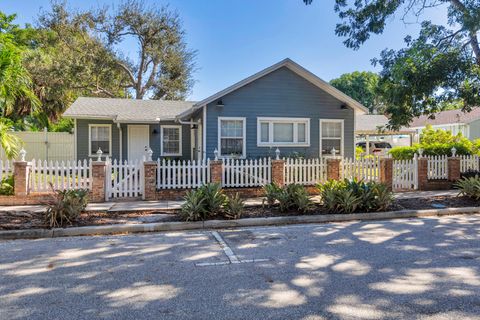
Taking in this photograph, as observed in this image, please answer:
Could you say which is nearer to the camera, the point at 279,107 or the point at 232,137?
the point at 232,137

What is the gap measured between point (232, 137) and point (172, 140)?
5.85 metres

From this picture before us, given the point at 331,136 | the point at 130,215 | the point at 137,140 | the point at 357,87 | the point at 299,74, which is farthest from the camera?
the point at 357,87

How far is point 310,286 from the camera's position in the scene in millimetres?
4203

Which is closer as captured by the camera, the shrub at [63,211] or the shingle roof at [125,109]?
the shrub at [63,211]

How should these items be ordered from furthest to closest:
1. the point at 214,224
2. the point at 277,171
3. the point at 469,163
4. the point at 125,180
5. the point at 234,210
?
1. the point at 469,163
2. the point at 277,171
3. the point at 125,180
4. the point at 234,210
5. the point at 214,224

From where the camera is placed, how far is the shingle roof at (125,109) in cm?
1736

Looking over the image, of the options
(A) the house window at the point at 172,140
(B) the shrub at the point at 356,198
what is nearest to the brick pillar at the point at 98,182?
(B) the shrub at the point at 356,198

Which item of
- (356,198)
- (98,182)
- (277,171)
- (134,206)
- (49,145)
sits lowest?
(134,206)

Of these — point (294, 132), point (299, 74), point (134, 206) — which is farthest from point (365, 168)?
point (134, 206)

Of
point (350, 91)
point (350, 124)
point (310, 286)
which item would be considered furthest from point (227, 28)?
point (350, 91)

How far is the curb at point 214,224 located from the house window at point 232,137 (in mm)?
6203

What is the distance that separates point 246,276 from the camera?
15.0ft

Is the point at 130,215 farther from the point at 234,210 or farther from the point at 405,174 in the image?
the point at 405,174

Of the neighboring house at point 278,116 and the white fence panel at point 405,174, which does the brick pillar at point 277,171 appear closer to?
the neighboring house at point 278,116
